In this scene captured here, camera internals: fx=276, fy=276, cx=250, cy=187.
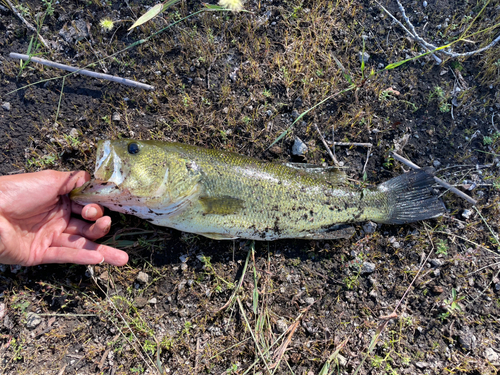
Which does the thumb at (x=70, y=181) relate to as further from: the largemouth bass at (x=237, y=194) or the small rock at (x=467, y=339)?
the small rock at (x=467, y=339)

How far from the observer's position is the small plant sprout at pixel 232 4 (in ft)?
13.3

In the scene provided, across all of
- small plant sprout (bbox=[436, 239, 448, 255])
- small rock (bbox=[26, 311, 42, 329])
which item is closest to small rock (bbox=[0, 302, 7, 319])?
small rock (bbox=[26, 311, 42, 329])

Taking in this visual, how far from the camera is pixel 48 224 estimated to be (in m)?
3.42

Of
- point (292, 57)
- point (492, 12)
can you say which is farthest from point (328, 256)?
point (492, 12)

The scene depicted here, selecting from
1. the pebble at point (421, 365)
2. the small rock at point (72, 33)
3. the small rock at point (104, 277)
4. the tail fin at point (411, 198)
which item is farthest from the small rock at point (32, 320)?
the pebble at point (421, 365)

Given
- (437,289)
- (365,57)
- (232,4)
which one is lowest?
(437,289)

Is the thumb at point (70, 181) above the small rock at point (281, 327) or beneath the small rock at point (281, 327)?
above

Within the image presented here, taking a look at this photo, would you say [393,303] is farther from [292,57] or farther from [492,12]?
[492,12]

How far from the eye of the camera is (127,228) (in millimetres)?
3664

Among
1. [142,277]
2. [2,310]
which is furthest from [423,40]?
[2,310]

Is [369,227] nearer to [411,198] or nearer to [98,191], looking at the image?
[411,198]

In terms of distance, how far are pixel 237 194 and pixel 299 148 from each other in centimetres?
125

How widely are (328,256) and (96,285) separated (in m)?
3.09

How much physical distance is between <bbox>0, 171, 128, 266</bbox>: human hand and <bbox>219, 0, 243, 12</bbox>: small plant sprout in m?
3.11
